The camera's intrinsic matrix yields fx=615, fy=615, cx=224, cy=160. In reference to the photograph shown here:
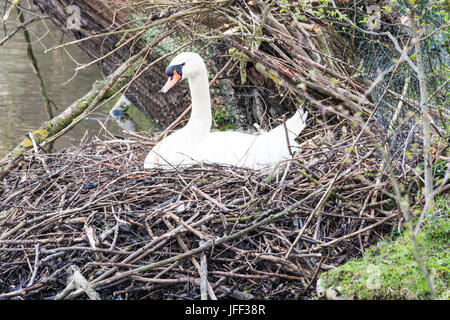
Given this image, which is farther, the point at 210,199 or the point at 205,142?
the point at 205,142

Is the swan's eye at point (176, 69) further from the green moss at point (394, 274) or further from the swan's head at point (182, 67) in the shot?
the green moss at point (394, 274)

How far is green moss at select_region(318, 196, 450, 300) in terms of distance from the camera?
11.1ft

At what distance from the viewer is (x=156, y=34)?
6.59m

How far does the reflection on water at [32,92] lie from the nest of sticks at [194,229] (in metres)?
3.62

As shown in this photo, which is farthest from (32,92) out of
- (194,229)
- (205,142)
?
(194,229)

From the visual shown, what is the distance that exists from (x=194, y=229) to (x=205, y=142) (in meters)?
1.25

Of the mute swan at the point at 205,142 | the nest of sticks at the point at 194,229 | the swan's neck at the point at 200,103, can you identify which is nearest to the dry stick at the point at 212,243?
the nest of sticks at the point at 194,229

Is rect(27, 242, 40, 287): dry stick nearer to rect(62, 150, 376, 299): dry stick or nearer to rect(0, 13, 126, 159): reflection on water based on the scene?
rect(62, 150, 376, 299): dry stick

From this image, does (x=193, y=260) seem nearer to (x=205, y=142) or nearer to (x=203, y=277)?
(x=203, y=277)

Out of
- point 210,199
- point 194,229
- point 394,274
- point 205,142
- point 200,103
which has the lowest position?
point 394,274

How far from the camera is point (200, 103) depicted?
5258 mm

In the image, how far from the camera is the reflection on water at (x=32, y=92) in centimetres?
932

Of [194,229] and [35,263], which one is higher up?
[194,229]

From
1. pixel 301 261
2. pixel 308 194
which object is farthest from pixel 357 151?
pixel 301 261
